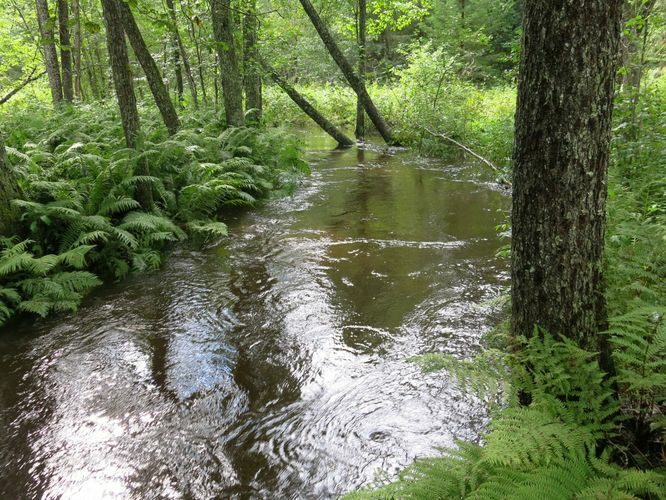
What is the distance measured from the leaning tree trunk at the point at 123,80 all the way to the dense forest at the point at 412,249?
0.03 meters

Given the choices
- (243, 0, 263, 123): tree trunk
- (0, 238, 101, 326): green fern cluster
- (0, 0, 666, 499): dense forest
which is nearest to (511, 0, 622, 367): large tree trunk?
(0, 0, 666, 499): dense forest

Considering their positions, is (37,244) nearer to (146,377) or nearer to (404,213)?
(146,377)

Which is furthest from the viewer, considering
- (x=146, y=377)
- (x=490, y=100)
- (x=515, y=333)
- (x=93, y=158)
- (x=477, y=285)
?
(x=490, y=100)

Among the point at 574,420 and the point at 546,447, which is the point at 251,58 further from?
the point at 546,447

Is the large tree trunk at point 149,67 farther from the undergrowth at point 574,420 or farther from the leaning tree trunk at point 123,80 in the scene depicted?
the undergrowth at point 574,420

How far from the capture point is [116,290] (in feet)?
20.0

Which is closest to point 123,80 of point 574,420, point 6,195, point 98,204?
point 98,204

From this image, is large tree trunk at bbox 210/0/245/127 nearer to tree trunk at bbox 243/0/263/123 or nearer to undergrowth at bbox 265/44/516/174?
tree trunk at bbox 243/0/263/123

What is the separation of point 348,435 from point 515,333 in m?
1.46

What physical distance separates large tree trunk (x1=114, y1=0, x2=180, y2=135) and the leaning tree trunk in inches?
77.1

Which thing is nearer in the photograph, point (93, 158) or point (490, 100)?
point (93, 158)

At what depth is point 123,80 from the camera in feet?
23.0

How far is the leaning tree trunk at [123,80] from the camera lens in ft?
22.1

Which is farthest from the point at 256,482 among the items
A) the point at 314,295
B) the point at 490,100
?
the point at 490,100
